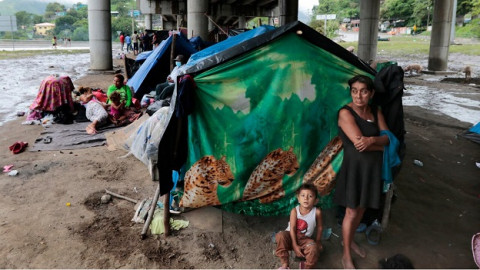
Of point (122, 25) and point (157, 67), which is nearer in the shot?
point (157, 67)

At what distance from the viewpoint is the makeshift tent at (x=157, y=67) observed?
10.4m

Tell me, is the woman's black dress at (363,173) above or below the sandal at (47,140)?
above

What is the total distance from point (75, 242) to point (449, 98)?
1237 cm

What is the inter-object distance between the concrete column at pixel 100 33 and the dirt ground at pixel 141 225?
12.8 metres

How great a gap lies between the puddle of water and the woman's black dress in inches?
285

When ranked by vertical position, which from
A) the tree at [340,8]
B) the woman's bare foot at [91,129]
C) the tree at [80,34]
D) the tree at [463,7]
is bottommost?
the woman's bare foot at [91,129]

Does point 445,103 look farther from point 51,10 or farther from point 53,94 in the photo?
point 51,10

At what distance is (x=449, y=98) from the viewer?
483 inches

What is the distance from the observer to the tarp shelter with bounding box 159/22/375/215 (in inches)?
138

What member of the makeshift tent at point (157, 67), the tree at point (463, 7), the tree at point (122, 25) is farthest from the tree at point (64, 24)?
the makeshift tent at point (157, 67)

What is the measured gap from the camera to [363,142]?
9.93 feet

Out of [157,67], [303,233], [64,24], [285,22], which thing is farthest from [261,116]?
[64,24]

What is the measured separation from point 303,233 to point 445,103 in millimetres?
10120

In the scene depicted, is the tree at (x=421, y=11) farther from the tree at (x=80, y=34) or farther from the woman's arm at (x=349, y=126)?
the tree at (x=80, y=34)
